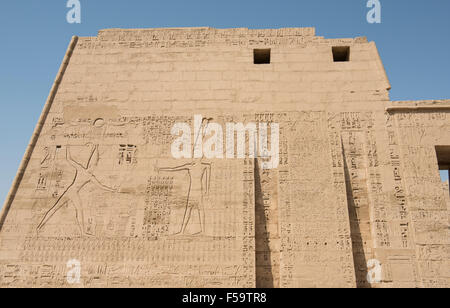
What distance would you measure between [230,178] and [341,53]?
12.5 ft

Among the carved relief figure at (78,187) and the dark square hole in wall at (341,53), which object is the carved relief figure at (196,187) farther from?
the dark square hole in wall at (341,53)

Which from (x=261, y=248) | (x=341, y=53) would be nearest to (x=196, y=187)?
(x=261, y=248)

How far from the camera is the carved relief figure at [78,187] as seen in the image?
21.0 feet

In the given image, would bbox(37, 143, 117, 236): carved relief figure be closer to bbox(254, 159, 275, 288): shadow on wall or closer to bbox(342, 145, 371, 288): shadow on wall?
bbox(254, 159, 275, 288): shadow on wall

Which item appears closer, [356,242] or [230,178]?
[356,242]

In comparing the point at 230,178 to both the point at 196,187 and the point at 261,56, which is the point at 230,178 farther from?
the point at 261,56

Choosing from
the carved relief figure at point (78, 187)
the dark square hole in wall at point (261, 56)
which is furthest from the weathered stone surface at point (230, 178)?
the dark square hole in wall at point (261, 56)

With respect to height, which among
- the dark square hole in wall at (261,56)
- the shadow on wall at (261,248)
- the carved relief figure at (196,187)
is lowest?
the shadow on wall at (261,248)

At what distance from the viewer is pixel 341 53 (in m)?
7.78

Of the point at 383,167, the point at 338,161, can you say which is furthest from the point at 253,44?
the point at 383,167

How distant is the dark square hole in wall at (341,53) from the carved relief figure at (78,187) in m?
5.38

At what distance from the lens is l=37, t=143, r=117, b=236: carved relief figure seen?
6.39 meters

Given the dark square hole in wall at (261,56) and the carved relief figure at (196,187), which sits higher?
the dark square hole in wall at (261,56)

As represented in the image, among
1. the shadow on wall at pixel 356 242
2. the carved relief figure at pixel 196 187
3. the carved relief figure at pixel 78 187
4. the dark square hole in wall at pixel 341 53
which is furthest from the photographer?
the dark square hole in wall at pixel 341 53
